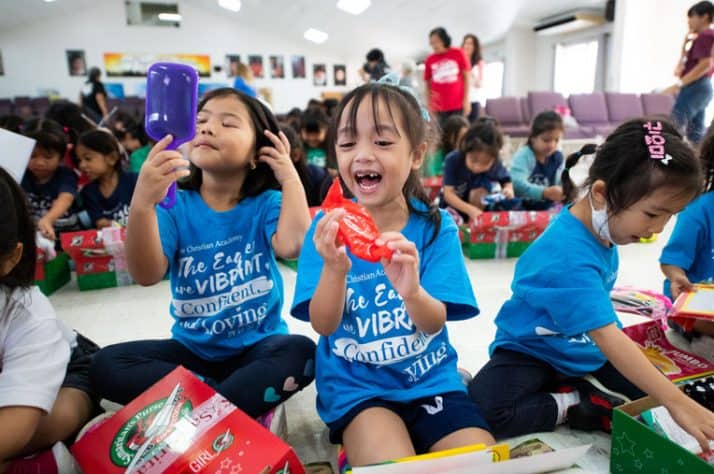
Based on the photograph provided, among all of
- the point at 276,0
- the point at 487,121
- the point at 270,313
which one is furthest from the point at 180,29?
the point at 270,313

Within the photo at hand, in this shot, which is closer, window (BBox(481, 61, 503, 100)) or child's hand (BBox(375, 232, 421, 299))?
child's hand (BBox(375, 232, 421, 299))

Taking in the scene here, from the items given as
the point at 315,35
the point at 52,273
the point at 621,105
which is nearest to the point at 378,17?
the point at 315,35

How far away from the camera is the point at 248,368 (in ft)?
2.87

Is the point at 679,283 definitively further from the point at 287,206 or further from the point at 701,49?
the point at 701,49

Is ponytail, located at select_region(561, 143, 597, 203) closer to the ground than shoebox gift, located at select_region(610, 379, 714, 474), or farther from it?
farther from it

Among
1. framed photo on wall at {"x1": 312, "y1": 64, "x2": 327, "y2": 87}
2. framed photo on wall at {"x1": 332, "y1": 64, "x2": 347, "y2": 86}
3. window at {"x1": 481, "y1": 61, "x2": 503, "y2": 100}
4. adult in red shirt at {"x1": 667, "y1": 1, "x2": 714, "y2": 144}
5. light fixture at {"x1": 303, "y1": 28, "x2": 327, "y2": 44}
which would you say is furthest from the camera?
framed photo on wall at {"x1": 332, "y1": 64, "x2": 347, "y2": 86}

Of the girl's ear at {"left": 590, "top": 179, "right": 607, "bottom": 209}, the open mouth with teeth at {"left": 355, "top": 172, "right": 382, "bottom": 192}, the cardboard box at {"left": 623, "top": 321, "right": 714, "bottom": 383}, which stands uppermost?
the open mouth with teeth at {"left": 355, "top": 172, "right": 382, "bottom": 192}

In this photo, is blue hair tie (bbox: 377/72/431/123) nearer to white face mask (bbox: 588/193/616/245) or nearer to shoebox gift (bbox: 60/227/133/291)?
white face mask (bbox: 588/193/616/245)

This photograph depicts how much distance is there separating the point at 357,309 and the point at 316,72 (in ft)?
35.3

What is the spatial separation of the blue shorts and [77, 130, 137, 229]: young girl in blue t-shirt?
1.52m

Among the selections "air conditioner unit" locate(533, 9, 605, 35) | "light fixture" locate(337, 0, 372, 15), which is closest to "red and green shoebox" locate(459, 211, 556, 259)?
"air conditioner unit" locate(533, 9, 605, 35)

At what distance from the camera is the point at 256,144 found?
0.99 m

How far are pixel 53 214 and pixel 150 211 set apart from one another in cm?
133

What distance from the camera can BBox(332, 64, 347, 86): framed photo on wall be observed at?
11.0m
